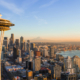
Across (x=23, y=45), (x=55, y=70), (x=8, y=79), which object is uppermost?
(x=23, y=45)

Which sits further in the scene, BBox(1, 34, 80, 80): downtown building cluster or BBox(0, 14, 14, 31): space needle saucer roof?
BBox(1, 34, 80, 80): downtown building cluster

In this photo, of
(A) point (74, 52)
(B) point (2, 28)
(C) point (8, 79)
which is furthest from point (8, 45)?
(B) point (2, 28)

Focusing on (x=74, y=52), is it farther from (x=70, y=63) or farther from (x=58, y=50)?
(x=70, y=63)

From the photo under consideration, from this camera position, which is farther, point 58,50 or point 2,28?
point 58,50

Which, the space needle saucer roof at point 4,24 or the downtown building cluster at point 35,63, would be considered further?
the downtown building cluster at point 35,63

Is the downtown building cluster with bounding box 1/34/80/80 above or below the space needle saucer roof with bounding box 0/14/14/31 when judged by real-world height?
below

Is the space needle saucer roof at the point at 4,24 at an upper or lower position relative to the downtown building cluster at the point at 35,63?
upper

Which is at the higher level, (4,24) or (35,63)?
(4,24)

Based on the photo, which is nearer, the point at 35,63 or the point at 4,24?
the point at 4,24
